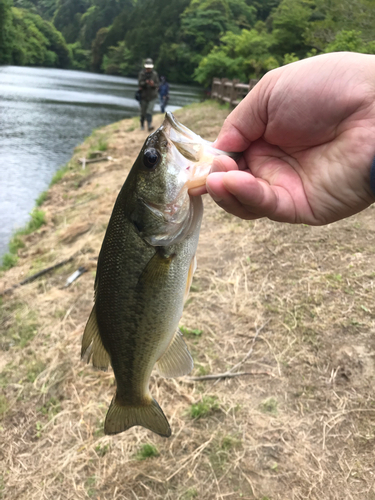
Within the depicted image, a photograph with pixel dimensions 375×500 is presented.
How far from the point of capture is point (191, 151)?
5.97 feet

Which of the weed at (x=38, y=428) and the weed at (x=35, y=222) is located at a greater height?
the weed at (x=38, y=428)

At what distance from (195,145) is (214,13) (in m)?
66.1

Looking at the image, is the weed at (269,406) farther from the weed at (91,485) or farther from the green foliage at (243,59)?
the green foliage at (243,59)

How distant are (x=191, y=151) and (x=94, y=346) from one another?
3.98 ft

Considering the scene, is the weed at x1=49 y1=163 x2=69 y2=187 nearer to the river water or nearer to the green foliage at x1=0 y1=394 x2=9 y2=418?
the river water

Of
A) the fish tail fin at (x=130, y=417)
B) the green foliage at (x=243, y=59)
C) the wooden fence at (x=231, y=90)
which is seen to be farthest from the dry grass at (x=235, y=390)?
the green foliage at (x=243, y=59)

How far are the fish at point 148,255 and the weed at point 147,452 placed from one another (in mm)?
1256

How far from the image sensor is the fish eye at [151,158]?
177 cm

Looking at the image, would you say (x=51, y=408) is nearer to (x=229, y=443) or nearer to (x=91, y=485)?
(x=91, y=485)

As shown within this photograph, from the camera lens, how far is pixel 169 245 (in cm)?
186

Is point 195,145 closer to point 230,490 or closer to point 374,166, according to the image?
point 374,166

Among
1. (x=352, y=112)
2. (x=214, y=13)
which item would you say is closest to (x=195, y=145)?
(x=352, y=112)

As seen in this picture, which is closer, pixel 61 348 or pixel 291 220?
pixel 291 220

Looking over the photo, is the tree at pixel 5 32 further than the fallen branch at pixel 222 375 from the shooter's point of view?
Yes
